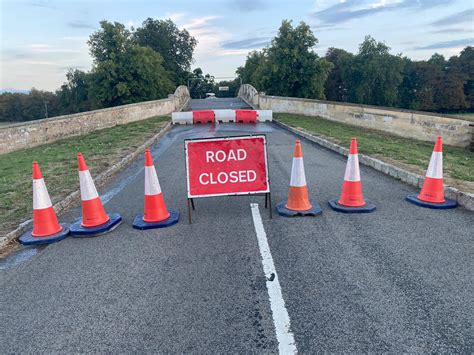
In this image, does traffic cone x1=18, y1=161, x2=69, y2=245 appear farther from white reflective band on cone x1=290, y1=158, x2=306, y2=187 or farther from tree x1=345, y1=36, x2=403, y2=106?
tree x1=345, y1=36, x2=403, y2=106

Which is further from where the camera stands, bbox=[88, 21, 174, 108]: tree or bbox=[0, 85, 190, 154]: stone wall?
bbox=[88, 21, 174, 108]: tree

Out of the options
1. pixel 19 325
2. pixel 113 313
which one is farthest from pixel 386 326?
pixel 19 325

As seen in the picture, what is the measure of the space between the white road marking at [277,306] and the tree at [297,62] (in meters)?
28.4

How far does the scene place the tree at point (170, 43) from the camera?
2761 inches

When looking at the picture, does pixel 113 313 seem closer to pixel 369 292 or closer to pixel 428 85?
pixel 369 292

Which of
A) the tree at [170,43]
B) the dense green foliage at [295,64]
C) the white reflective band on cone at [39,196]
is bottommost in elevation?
the white reflective band on cone at [39,196]

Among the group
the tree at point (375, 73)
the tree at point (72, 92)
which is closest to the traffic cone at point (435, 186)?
the tree at point (375, 73)

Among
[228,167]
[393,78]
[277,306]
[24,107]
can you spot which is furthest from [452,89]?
[24,107]

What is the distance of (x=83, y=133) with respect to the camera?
1596cm

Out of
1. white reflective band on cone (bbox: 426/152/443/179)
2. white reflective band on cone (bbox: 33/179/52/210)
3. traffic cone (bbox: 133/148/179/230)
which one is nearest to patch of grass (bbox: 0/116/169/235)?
white reflective band on cone (bbox: 33/179/52/210)

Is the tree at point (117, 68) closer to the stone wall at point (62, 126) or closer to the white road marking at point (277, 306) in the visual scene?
the stone wall at point (62, 126)

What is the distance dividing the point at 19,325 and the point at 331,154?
8.14 m

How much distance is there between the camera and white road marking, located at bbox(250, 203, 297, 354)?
246 centimetres

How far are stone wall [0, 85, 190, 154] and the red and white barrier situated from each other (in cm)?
315
